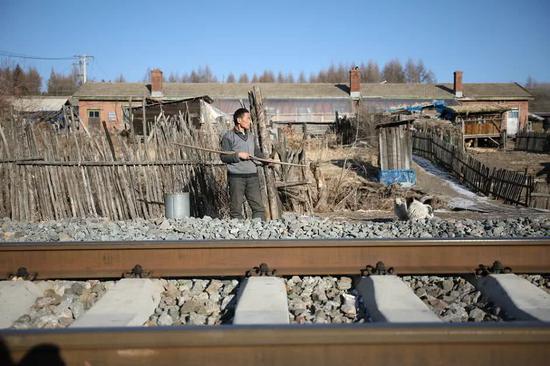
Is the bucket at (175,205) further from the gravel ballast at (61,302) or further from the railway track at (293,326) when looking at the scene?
the gravel ballast at (61,302)

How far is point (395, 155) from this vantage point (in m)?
16.2

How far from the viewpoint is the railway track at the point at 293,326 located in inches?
93.7

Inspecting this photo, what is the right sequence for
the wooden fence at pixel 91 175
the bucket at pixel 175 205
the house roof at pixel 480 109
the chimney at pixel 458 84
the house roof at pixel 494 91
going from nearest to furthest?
the bucket at pixel 175 205
the wooden fence at pixel 91 175
the house roof at pixel 480 109
the house roof at pixel 494 91
the chimney at pixel 458 84

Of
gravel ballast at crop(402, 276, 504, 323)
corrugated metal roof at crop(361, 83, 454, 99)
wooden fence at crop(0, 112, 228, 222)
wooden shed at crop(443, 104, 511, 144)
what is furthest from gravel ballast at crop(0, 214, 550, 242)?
corrugated metal roof at crop(361, 83, 454, 99)

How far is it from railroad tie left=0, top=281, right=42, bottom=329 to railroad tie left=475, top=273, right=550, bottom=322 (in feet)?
12.0

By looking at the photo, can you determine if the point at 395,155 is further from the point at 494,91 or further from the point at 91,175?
the point at 494,91

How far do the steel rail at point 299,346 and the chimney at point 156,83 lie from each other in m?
46.4

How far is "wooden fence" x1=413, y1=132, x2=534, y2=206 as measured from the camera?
12573mm

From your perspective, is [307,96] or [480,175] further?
[307,96]

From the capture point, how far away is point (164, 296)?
377 cm

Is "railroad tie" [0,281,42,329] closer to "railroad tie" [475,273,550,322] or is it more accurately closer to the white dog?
"railroad tie" [475,273,550,322]

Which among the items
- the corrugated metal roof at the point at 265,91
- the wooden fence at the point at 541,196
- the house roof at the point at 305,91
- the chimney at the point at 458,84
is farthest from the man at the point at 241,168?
the chimney at the point at 458,84

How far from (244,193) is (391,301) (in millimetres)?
3941

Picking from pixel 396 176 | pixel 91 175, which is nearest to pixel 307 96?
pixel 396 176
